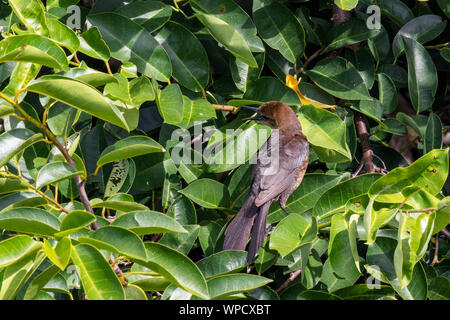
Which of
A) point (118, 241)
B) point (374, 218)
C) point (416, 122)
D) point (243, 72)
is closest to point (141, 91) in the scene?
point (243, 72)

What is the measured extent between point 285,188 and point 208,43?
1.11 m

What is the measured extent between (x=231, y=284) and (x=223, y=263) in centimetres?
29

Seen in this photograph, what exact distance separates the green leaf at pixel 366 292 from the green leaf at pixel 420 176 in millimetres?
551

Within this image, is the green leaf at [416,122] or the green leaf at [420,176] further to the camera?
the green leaf at [416,122]

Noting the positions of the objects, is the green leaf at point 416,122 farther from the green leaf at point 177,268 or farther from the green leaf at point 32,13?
the green leaf at point 32,13

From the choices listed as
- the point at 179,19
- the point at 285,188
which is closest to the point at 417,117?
the point at 285,188

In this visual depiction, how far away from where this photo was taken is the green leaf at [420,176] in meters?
2.26

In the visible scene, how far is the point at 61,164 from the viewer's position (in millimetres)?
2277

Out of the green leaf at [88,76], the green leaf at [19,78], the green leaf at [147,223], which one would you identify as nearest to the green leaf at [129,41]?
the green leaf at [88,76]

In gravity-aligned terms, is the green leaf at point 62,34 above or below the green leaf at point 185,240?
above

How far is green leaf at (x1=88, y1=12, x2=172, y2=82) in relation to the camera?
297 centimetres

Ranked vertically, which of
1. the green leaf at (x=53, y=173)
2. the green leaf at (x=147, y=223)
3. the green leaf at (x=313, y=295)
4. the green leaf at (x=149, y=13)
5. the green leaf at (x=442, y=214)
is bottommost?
the green leaf at (x=313, y=295)

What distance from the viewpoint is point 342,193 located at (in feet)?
8.63

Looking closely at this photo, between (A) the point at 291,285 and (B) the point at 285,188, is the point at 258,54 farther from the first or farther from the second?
(A) the point at 291,285
